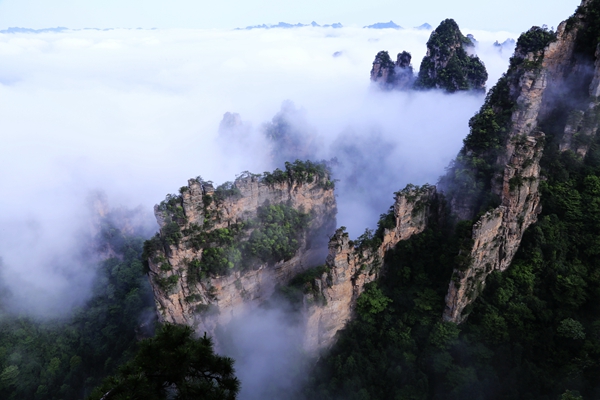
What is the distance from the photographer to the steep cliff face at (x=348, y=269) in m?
24.5

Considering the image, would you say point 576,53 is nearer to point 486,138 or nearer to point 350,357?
point 486,138

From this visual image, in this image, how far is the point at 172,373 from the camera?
10.1 meters

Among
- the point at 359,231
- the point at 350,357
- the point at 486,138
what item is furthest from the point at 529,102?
the point at 359,231

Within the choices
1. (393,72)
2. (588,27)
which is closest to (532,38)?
(588,27)

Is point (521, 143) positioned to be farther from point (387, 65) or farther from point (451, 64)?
point (387, 65)

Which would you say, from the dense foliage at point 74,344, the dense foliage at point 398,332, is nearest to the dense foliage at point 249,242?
the dense foliage at point 74,344

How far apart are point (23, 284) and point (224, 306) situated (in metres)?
29.5

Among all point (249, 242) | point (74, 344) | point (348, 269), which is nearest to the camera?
point (348, 269)

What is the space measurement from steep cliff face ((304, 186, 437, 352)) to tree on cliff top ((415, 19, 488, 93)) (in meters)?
35.3

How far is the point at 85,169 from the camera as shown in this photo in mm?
74562

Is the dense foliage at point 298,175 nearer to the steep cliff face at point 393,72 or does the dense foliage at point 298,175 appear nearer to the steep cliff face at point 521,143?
the steep cliff face at point 521,143

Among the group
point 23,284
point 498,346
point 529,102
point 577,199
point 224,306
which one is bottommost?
point 23,284

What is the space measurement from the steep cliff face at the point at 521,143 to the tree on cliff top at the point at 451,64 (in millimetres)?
27566

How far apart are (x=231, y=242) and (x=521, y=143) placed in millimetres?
21747
